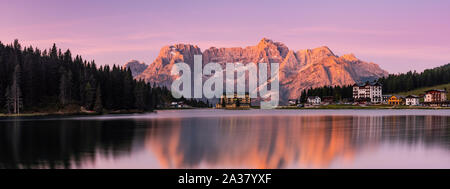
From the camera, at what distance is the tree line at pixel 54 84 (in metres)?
143

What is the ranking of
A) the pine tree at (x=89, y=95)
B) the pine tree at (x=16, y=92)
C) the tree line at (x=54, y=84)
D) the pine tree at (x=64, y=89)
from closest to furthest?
the pine tree at (x=16, y=92) < the tree line at (x=54, y=84) < the pine tree at (x=64, y=89) < the pine tree at (x=89, y=95)

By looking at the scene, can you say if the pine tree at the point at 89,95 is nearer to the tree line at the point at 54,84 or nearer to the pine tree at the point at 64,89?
the tree line at the point at 54,84

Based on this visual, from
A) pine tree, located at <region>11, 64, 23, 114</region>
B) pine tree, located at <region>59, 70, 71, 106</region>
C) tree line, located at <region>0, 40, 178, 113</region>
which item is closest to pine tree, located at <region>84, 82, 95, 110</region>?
tree line, located at <region>0, 40, 178, 113</region>

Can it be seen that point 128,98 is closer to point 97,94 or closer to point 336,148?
point 97,94

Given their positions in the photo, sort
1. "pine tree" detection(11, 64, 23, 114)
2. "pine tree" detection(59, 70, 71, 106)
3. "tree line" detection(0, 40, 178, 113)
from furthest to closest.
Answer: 1. "pine tree" detection(59, 70, 71, 106)
2. "tree line" detection(0, 40, 178, 113)
3. "pine tree" detection(11, 64, 23, 114)

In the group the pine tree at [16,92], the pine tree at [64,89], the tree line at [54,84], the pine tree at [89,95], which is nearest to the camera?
the pine tree at [16,92]

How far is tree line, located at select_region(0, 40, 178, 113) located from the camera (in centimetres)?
14312

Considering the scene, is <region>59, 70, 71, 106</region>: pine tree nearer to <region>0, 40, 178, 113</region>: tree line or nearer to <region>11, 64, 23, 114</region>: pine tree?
<region>0, 40, 178, 113</region>: tree line

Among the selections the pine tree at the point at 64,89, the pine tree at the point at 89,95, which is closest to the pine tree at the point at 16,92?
the pine tree at the point at 64,89

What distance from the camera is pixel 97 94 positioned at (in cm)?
16012

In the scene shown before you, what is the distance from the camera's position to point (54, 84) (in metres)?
163

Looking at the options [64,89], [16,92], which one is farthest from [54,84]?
[16,92]

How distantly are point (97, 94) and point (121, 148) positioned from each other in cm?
12815
